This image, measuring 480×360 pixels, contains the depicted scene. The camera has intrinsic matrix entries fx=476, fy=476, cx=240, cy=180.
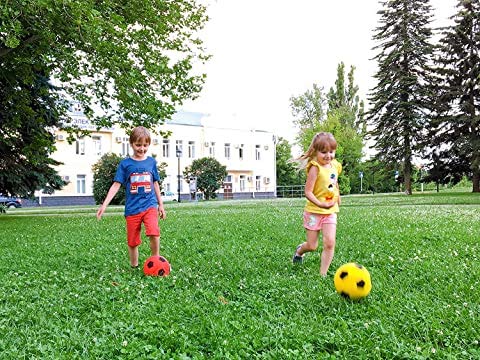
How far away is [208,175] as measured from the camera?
155 ft

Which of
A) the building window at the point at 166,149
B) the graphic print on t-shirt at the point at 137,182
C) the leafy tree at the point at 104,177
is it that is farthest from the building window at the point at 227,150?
the graphic print on t-shirt at the point at 137,182

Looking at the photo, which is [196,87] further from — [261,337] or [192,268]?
[261,337]

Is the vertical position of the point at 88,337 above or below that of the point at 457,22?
below

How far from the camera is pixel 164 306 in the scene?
4.24 m

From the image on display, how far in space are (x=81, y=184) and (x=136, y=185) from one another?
4657 centimetres

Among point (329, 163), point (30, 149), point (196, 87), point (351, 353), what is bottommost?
point (351, 353)

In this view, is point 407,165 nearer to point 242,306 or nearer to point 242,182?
point 242,182

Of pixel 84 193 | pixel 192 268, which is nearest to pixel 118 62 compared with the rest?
pixel 192 268

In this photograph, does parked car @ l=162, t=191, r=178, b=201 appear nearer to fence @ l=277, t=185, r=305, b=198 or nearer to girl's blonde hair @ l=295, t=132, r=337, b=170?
fence @ l=277, t=185, r=305, b=198

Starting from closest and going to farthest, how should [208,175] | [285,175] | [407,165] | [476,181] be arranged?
[476,181], [407,165], [208,175], [285,175]

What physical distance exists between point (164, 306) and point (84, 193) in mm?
48398

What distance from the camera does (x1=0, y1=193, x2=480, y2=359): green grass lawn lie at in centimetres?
322

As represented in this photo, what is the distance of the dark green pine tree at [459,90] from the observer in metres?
35.2

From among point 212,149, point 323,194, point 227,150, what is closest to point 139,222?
point 323,194
